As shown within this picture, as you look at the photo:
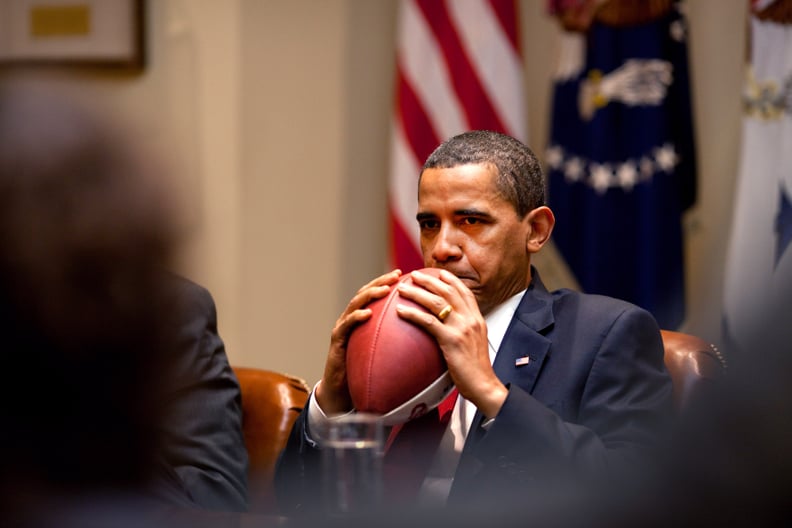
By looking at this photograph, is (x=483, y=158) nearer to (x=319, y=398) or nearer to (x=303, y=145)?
(x=319, y=398)

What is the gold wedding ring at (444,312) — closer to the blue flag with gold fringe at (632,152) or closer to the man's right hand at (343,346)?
the man's right hand at (343,346)

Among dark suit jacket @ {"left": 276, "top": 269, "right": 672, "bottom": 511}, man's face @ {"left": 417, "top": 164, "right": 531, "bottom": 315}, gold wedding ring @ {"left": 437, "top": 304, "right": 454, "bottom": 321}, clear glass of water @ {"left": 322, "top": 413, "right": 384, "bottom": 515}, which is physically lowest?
dark suit jacket @ {"left": 276, "top": 269, "right": 672, "bottom": 511}

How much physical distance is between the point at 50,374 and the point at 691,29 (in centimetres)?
370

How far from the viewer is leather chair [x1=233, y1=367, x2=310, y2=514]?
100 inches

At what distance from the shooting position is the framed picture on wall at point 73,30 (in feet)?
13.6

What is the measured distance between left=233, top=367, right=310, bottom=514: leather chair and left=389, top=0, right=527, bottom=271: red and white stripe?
1468mm

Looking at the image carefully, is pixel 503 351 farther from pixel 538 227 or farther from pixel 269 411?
pixel 269 411

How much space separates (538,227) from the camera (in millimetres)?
2332

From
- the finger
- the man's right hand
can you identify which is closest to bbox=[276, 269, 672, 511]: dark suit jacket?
the man's right hand

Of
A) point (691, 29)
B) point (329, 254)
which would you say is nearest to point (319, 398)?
point (329, 254)

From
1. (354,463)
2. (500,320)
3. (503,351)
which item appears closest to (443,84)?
(500,320)

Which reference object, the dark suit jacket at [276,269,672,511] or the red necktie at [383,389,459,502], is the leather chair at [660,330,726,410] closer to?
the dark suit jacket at [276,269,672,511]

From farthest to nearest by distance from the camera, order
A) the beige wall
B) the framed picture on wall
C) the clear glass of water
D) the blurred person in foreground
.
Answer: the framed picture on wall
the beige wall
the clear glass of water
the blurred person in foreground

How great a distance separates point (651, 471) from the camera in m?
0.68
